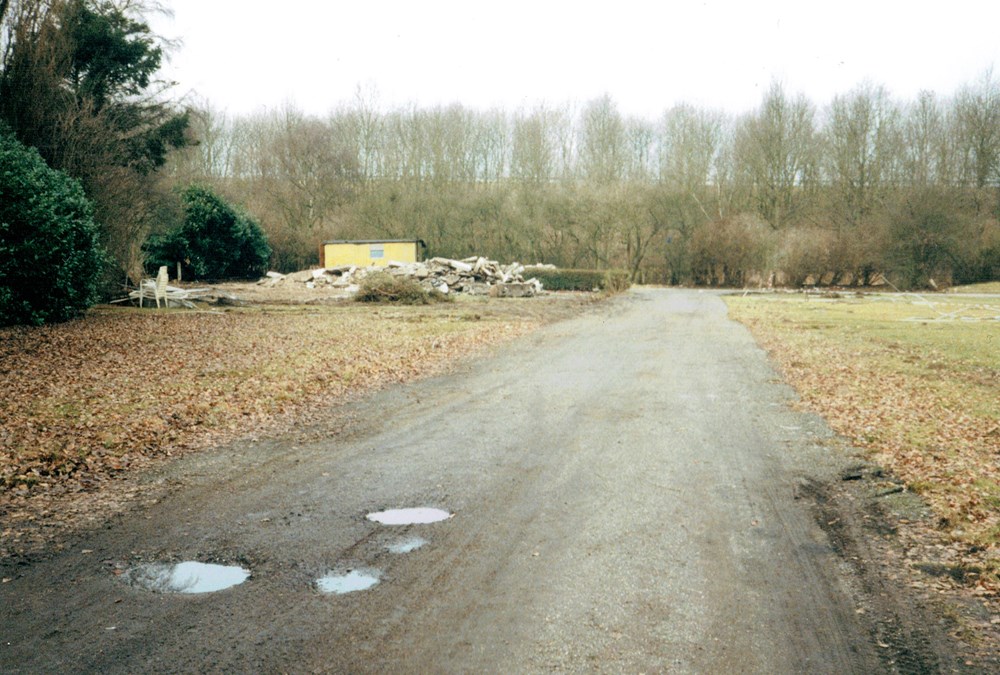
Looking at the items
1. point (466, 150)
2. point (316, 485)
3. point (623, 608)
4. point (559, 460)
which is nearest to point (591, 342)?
point (559, 460)

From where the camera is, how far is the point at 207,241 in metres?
42.8

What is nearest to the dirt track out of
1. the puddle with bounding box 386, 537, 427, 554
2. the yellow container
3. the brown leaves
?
the puddle with bounding box 386, 537, 427, 554

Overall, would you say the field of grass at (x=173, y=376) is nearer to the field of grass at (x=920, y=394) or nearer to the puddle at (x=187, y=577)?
the puddle at (x=187, y=577)

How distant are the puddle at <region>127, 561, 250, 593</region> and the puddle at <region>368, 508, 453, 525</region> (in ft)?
3.97

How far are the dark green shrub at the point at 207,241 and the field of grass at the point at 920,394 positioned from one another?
100 feet

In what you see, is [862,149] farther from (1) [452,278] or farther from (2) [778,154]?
(1) [452,278]

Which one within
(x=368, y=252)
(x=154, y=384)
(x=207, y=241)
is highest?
(x=207, y=241)

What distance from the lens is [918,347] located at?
57.2ft

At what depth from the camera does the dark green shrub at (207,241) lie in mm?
41312

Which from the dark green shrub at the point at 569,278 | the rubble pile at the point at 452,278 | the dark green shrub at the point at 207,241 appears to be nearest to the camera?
the rubble pile at the point at 452,278

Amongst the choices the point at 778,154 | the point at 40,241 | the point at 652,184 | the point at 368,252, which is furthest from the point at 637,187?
the point at 40,241

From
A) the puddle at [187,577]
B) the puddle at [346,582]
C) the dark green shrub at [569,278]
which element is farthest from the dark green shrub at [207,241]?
the puddle at [346,582]

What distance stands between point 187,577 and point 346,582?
3.16ft

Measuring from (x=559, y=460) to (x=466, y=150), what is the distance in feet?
188
